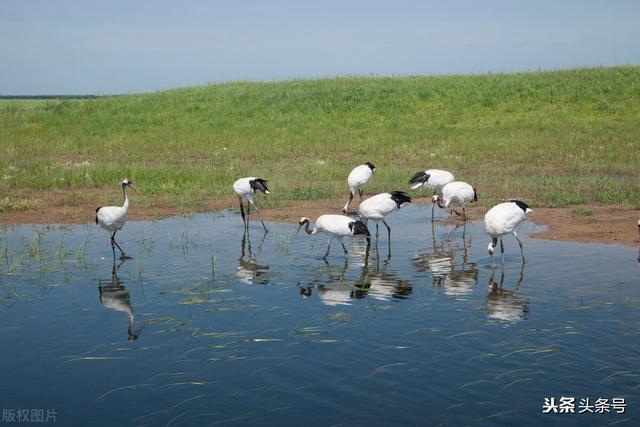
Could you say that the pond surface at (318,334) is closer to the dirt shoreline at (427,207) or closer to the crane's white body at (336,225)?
the crane's white body at (336,225)

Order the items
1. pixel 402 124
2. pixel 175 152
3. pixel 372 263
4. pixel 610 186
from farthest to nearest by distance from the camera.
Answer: pixel 402 124 < pixel 175 152 < pixel 610 186 < pixel 372 263

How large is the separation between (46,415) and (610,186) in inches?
640

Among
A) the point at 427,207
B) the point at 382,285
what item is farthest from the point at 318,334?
the point at 427,207

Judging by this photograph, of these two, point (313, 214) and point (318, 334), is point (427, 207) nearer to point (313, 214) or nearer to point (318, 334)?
point (313, 214)

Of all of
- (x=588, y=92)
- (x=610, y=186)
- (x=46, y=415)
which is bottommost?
(x=46, y=415)

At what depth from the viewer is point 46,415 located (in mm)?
7059

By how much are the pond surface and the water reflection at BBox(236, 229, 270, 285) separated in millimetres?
63

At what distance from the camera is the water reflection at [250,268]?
11.9 metres

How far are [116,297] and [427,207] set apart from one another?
33.6 ft

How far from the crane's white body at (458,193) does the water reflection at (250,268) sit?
4445 mm

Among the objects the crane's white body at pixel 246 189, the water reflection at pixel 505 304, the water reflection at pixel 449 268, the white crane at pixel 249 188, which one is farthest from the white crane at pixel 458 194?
the water reflection at pixel 505 304

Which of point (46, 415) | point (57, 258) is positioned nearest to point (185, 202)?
point (57, 258)

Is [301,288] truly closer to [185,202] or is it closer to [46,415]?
[46,415]

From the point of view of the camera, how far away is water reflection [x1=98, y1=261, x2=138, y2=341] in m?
9.76
